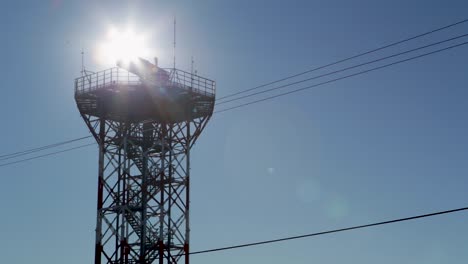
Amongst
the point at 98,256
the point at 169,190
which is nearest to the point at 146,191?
the point at 169,190

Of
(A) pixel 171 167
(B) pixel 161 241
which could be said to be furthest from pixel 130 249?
(A) pixel 171 167

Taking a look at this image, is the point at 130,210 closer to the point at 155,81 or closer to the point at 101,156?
the point at 101,156

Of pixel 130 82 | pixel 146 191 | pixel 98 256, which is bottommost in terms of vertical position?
pixel 98 256

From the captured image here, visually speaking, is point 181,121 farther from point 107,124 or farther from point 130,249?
point 130,249

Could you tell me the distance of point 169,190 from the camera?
2771 inches

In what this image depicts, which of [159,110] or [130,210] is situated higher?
[159,110]

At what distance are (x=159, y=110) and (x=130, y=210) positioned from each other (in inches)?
357

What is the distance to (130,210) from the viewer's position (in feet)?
226

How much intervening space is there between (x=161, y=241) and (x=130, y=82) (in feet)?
45.9

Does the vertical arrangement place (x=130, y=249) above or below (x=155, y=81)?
below

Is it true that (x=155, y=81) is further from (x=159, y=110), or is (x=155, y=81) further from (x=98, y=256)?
(x=98, y=256)

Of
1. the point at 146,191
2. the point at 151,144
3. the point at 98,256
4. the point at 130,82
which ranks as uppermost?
the point at 130,82

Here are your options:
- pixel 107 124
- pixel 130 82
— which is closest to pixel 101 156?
pixel 107 124

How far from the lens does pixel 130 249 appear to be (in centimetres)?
6856
